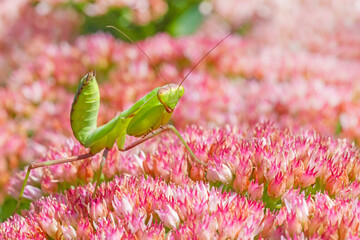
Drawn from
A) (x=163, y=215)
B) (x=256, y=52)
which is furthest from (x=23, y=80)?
(x=163, y=215)

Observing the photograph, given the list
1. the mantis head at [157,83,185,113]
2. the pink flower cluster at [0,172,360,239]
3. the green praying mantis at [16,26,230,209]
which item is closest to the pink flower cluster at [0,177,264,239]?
the pink flower cluster at [0,172,360,239]

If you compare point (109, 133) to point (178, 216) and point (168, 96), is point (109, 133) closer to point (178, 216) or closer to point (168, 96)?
point (168, 96)

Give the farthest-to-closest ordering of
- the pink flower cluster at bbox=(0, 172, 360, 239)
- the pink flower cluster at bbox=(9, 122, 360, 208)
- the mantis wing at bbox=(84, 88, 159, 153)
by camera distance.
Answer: the mantis wing at bbox=(84, 88, 159, 153)
the pink flower cluster at bbox=(9, 122, 360, 208)
the pink flower cluster at bbox=(0, 172, 360, 239)

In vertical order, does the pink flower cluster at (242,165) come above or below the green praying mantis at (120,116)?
below

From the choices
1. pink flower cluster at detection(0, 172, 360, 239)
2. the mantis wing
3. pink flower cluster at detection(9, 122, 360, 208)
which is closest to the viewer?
pink flower cluster at detection(0, 172, 360, 239)

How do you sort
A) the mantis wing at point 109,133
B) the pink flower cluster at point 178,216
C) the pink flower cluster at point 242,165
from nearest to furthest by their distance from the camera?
the pink flower cluster at point 178,216 → the pink flower cluster at point 242,165 → the mantis wing at point 109,133

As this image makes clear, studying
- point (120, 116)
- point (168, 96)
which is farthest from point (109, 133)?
point (168, 96)

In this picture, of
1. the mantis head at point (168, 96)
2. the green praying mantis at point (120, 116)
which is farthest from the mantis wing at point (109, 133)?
the mantis head at point (168, 96)

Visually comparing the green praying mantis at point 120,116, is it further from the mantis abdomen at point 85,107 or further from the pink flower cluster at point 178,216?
the pink flower cluster at point 178,216

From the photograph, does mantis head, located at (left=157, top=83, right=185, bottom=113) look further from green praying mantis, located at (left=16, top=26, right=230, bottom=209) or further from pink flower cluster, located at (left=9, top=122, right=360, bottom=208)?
pink flower cluster, located at (left=9, top=122, right=360, bottom=208)

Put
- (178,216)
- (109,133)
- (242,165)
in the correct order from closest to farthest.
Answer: (178,216) → (242,165) → (109,133)
